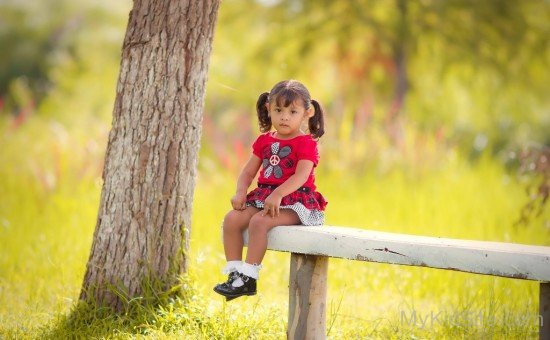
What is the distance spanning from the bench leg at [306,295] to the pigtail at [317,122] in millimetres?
672

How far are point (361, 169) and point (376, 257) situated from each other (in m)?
5.97

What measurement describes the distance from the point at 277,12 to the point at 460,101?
6.06m

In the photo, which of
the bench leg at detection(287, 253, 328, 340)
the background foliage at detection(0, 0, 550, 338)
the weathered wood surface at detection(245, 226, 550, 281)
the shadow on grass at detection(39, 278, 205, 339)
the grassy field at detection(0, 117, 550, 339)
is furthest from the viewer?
the background foliage at detection(0, 0, 550, 338)

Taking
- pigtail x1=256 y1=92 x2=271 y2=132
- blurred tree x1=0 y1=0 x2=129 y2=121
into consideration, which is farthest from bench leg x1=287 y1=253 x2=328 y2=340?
blurred tree x1=0 y1=0 x2=129 y2=121

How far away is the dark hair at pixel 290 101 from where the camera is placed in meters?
3.65

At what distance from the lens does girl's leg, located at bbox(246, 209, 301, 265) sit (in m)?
3.51

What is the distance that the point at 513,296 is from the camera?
482cm

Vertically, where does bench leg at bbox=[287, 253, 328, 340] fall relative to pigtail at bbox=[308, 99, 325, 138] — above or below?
below

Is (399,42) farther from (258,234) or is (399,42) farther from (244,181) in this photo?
(258,234)

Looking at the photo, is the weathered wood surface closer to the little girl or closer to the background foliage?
the little girl

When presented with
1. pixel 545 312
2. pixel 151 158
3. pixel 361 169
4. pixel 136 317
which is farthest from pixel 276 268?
pixel 361 169

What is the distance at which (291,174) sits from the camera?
3715 mm

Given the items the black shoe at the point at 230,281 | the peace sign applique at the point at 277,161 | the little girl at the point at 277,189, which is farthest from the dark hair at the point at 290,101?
the black shoe at the point at 230,281

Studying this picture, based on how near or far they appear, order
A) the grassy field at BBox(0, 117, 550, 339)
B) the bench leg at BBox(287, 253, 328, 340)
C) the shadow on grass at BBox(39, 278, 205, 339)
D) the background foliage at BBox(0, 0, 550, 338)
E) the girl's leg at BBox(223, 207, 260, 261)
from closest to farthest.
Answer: the bench leg at BBox(287, 253, 328, 340), the girl's leg at BBox(223, 207, 260, 261), the shadow on grass at BBox(39, 278, 205, 339), the grassy field at BBox(0, 117, 550, 339), the background foliage at BBox(0, 0, 550, 338)
